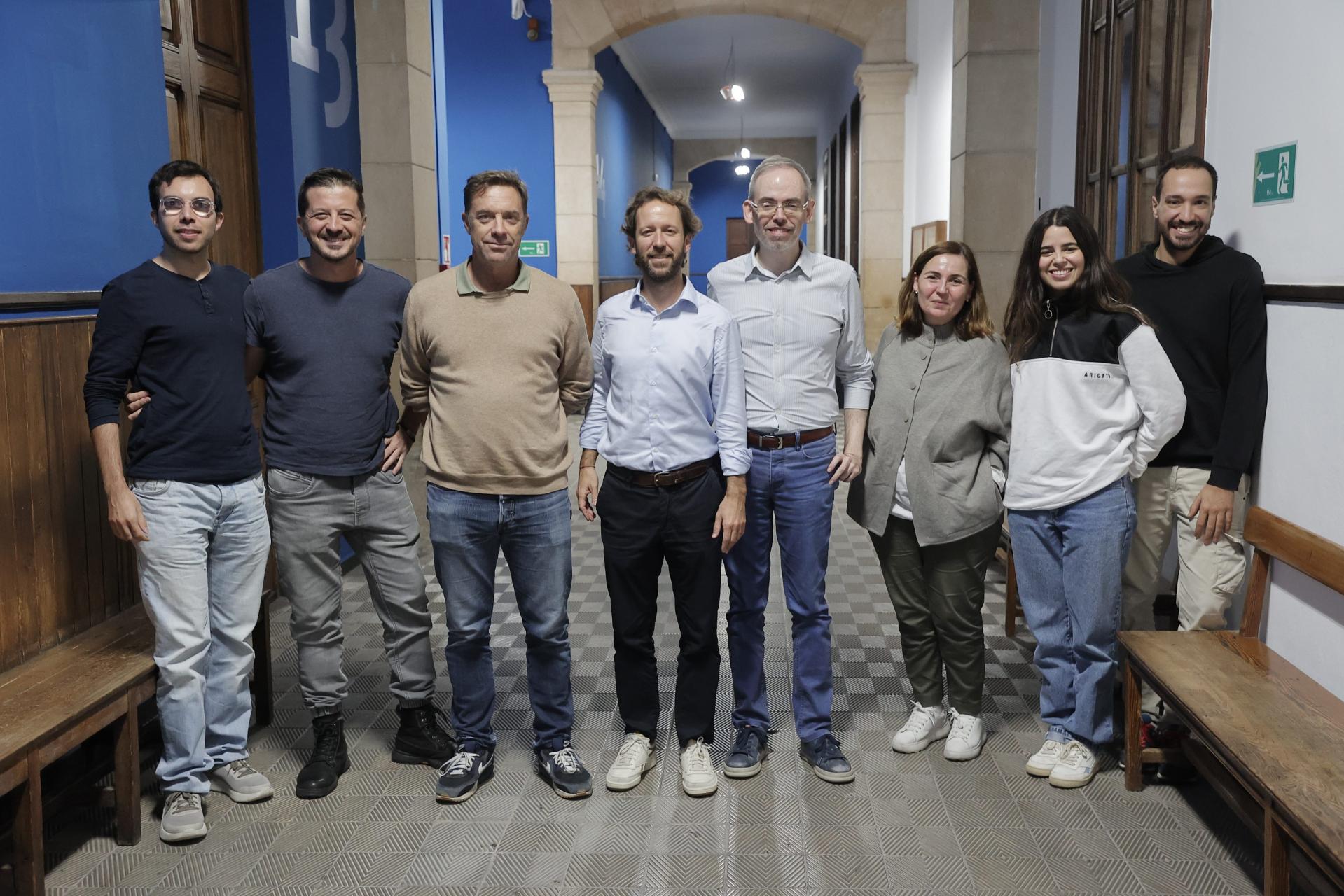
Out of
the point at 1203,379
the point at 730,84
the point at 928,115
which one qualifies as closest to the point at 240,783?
the point at 1203,379

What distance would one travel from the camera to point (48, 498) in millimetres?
2977

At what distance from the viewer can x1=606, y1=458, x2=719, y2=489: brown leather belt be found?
2744 mm

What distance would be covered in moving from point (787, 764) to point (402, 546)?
1279mm

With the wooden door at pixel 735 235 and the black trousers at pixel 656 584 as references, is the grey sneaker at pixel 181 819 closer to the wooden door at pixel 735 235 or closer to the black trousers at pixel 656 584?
the black trousers at pixel 656 584

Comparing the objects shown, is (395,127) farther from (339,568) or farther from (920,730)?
(920,730)

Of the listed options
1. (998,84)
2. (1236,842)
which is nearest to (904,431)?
(1236,842)

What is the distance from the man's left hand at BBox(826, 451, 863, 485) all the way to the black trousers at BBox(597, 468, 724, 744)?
325 mm

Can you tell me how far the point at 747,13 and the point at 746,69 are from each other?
5.57m

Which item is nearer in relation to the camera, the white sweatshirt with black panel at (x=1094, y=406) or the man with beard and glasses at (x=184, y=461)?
the man with beard and glasses at (x=184, y=461)

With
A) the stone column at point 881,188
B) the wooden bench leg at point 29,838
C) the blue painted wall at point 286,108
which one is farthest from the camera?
the stone column at point 881,188

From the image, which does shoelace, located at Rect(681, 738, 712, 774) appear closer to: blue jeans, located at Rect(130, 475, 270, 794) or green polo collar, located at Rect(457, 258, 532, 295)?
blue jeans, located at Rect(130, 475, 270, 794)

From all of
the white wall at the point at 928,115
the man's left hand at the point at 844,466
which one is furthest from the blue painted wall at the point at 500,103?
the man's left hand at the point at 844,466

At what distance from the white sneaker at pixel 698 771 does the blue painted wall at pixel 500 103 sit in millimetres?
9141

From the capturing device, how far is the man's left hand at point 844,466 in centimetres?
291
